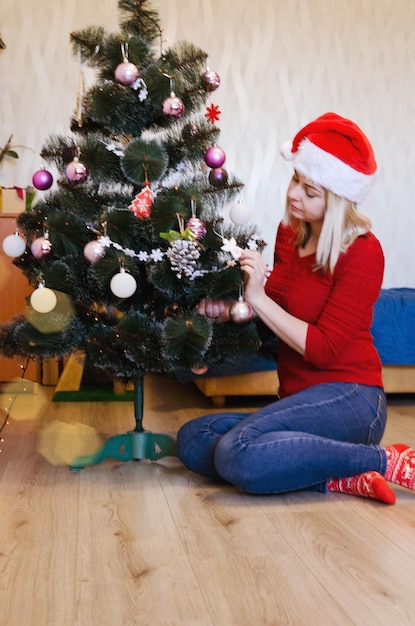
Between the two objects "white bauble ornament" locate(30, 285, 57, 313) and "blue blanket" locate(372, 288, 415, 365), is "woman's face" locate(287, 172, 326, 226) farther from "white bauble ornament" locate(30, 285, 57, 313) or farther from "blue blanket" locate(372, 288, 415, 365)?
"blue blanket" locate(372, 288, 415, 365)

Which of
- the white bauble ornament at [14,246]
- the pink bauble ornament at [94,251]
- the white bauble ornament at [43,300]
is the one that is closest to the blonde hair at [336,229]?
the pink bauble ornament at [94,251]

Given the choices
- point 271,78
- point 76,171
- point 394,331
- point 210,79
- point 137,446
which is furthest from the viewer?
point 271,78

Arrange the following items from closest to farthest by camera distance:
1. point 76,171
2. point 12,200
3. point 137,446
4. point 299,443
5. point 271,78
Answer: point 299,443
point 76,171
point 137,446
point 12,200
point 271,78

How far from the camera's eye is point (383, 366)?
2.95 meters

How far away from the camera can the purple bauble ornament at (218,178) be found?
1959 millimetres

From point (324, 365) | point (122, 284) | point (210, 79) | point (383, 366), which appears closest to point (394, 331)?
point (383, 366)

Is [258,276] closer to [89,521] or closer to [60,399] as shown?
[89,521]

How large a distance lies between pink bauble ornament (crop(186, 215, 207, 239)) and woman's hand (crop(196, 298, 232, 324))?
203 mm

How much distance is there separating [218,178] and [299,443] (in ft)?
2.37

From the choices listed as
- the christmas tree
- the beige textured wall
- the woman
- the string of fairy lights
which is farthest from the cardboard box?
the woman

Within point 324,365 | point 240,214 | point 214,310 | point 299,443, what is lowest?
point 299,443

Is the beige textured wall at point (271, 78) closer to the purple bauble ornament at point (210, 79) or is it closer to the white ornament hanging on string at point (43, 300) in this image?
the purple bauble ornament at point (210, 79)

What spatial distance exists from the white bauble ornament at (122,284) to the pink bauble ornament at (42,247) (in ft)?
0.79

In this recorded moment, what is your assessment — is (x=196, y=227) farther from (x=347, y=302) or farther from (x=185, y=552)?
(x=185, y=552)
